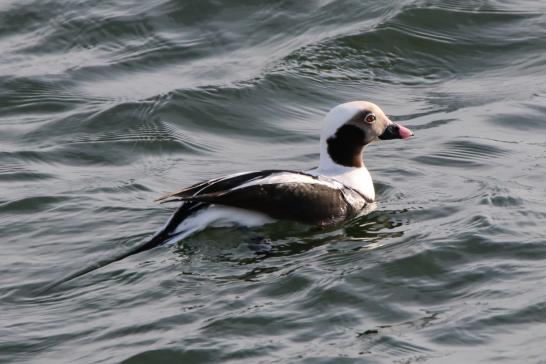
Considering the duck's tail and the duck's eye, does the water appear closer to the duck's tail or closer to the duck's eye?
the duck's tail

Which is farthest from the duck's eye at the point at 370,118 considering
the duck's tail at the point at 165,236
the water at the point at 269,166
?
the duck's tail at the point at 165,236

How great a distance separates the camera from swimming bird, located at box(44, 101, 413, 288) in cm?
838

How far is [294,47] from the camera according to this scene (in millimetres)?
12984

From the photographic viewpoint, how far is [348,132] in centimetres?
938

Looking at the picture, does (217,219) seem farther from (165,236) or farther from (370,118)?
(370,118)

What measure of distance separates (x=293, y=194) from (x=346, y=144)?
37.3 inches

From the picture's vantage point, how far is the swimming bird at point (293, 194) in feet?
27.5

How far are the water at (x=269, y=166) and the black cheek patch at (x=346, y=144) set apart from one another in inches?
15.6

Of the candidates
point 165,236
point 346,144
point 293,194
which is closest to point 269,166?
point 346,144

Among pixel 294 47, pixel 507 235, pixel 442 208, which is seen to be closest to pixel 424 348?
pixel 507 235

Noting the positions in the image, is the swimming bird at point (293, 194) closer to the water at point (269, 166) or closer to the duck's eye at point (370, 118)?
the duck's eye at point (370, 118)

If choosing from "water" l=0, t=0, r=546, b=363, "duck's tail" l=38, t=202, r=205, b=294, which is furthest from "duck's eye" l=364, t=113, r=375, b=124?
"duck's tail" l=38, t=202, r=205, b=294

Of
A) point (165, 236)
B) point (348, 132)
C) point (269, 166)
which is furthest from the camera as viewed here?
point (269, 166)

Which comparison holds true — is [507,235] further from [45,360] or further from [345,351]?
[45,360]
